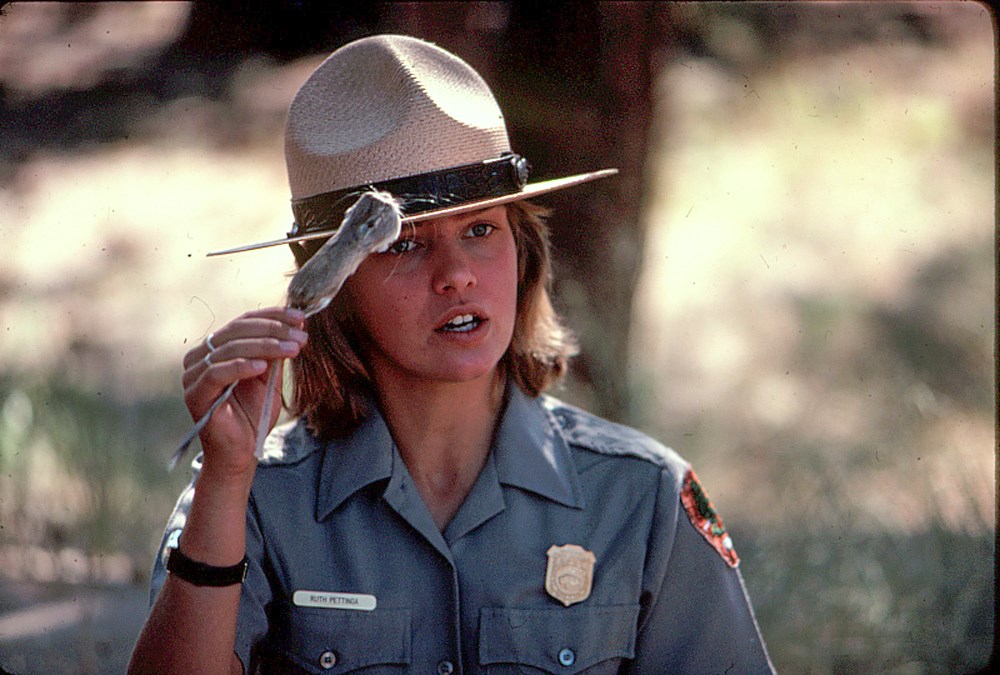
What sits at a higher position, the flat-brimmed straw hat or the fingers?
the flat-brimmed straw hat

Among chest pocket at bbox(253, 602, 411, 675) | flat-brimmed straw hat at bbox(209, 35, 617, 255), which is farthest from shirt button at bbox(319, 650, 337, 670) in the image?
flat-brimmed straw hat at bbox(209, 35, 617, 255)

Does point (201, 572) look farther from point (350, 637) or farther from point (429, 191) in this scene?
point (429, 191)

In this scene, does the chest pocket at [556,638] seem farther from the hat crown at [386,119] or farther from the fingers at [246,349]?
the hat crown at [386,119]

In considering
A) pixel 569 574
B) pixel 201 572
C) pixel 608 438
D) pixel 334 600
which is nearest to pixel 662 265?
pixel 608 438

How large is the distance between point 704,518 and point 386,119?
3.30 ft

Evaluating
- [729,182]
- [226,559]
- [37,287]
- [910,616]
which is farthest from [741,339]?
[226,559]

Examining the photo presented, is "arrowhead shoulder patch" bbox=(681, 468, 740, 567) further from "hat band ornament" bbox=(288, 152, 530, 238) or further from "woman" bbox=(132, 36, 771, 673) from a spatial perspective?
"hat band ornament" bbox=(288, 152, 530, 238)

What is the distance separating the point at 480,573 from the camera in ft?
7.18

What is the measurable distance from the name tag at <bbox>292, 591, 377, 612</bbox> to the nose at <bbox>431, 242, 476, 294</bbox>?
60 cm

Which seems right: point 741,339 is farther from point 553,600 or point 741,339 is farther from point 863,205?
point 553,600

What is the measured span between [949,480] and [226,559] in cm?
369

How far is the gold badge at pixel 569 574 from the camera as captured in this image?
2184 millimetres

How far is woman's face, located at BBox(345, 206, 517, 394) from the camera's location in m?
2.09

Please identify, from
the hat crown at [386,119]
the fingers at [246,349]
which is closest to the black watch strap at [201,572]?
the fingers at [246,349]
